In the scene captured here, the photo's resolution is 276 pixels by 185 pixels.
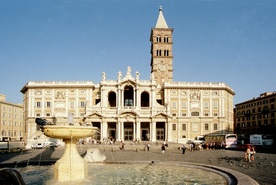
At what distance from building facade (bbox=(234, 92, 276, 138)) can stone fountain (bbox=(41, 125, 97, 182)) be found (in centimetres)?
7599

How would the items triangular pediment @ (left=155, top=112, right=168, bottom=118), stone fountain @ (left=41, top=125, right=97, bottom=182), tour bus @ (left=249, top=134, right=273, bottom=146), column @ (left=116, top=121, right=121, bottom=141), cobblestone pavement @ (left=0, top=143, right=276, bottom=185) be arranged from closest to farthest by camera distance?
stone fountain @ (left=41, top=125, right=97, bottom=182)
cobblestone pavement @ (left=0, top=143, right=276, bottom=185)
tour bus @ (left=249, top=134, right=273, bottom=146)
column @ (left=116, top=121, right=121, bottom=141)
triangular pediment @ (left=155, top=112, right=168, bottom=118)

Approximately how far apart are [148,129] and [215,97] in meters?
18.6

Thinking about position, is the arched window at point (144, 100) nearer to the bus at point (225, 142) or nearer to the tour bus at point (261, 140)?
the bus at point (225, 142)

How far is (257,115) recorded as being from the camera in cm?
8788

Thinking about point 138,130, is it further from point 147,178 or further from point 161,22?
point 147,178

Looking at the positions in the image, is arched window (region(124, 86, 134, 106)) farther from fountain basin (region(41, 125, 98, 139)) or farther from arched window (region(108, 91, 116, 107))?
fountain basin (region(41, 125, 98, 139))

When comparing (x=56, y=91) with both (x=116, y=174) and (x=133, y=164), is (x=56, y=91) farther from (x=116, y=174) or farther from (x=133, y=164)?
(x=116, y=174)

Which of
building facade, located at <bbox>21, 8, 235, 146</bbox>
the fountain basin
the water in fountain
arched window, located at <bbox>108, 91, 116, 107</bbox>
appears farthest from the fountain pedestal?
arched window, located at <bbox>108, 91, 116, 107</bbox>

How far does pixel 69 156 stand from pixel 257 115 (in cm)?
8412

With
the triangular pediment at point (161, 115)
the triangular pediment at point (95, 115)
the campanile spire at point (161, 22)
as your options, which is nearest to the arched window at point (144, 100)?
the triangular pediment at point (161, 115)

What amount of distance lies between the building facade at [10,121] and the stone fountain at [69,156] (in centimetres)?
7003

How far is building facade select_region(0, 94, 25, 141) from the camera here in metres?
82.9

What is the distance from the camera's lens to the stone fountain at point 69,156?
13375 mm

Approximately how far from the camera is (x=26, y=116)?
7056 cm
